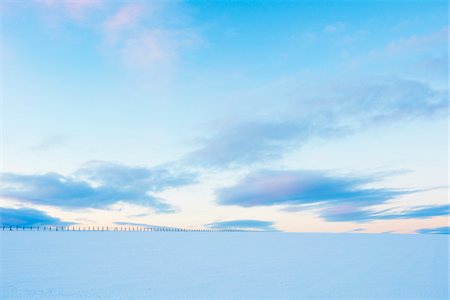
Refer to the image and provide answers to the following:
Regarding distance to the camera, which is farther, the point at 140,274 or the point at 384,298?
the point at 140,274

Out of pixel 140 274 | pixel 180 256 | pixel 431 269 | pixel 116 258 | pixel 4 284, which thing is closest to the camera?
pixel 4 284

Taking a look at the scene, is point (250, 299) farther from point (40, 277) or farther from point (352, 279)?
point (40, 277)

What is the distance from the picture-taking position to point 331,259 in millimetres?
21359

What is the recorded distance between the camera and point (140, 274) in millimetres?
15250

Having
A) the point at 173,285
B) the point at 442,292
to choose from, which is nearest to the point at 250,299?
the point at 173,285

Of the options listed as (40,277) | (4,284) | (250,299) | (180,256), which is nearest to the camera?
(250,299)

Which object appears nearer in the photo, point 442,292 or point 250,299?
point 250,299

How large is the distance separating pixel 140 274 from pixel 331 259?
1074 centimetres

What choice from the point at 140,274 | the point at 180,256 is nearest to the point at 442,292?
the point at 140,274

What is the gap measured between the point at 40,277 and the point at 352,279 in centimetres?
1117

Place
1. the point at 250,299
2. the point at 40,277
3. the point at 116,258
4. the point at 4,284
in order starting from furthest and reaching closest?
the point at 116,258
the point at 40,277
the point at 4,284
the point at 250,299

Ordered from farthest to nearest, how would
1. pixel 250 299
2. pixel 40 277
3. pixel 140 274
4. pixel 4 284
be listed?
1. pixel 140 274
2. pixel 40 277
3. pixel 4 284
4. pixel 250 299

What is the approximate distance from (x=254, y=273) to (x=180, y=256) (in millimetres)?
6810

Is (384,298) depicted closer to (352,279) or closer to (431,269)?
(352,279)
